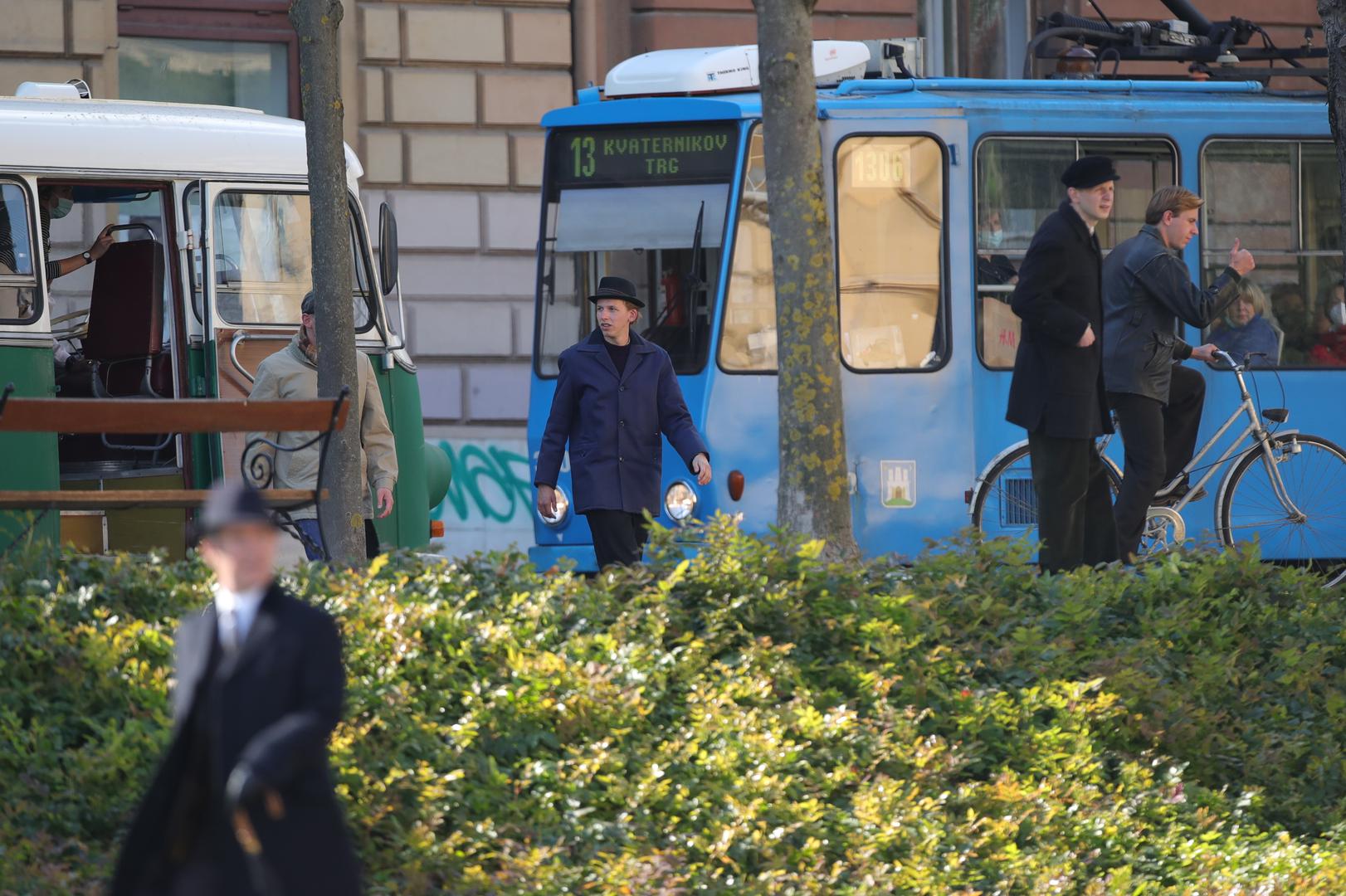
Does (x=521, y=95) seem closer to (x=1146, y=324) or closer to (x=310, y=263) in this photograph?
(x=310, y=263)

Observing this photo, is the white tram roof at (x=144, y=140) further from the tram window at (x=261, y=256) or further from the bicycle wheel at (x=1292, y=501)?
the bicycle wheel at (x=1292, y=501)

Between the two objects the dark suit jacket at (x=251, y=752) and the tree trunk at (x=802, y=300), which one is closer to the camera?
the dark suit jacket at (x=251, y=752)

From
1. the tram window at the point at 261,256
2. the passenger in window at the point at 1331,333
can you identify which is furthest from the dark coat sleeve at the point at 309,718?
the passenger in window at the point at 1331,333

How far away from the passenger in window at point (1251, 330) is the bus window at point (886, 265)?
1.84 m

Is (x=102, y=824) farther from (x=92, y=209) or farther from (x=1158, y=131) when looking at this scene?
(x=92, y=209)

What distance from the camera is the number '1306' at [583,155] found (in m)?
11.5

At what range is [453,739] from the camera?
553cm

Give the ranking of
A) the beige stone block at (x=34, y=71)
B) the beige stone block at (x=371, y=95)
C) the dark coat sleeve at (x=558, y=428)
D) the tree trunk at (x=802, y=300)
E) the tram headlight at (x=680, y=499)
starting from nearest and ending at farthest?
1. the tree trunk at (x=802, y=300)
2. the dark coat sleeve at (x=558, y=428)
3. the tram headlight at (x=680, y=499)
4. the beige stone block at (x=34, y=71)
5. the beige stone block at (x=371, y=95)

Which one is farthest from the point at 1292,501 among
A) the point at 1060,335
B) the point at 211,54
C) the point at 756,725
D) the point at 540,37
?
the point at 211,54

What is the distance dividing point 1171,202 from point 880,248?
2.19 metres

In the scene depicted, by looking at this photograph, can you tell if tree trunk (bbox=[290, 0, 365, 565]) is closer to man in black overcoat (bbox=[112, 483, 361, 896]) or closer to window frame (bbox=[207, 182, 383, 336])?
window frame (bbox=[207, 182, 383, 336])

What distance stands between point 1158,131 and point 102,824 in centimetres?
843

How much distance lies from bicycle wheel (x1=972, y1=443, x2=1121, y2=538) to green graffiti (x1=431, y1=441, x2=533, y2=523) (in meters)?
6.39

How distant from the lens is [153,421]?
745cm
